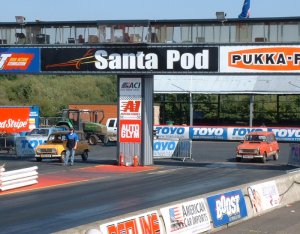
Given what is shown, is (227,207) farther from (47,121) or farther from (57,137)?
(47,121)

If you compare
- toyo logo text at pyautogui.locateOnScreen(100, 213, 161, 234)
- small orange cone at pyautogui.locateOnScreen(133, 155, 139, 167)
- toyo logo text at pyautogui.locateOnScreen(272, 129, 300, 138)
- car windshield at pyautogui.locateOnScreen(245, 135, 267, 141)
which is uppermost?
toyo logo text at pyautogui.locateOnScreen(272, 129, 300, 138)

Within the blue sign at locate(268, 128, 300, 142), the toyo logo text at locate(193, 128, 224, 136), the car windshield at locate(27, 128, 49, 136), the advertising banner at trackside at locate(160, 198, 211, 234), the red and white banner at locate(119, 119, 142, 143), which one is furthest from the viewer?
the toyo logo text at locate(193, 128, 224, 136)

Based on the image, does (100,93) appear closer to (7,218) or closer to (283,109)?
(283,109)

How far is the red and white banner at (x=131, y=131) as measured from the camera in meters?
35.1

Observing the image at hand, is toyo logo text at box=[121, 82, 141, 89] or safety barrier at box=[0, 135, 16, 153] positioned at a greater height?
toyo logo text at box=[121, 82, 141, 89]

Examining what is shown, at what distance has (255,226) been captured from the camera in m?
17.4

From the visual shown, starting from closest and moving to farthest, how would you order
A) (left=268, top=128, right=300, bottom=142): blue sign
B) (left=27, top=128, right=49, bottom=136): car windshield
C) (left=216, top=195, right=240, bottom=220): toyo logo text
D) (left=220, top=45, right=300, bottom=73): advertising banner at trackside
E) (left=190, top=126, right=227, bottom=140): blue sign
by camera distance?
(left=216, top=195, right=240, bottom=220): toyo logo text < (left=220, top=45, right=300, bottom=73): advertising banner at trackside < (left=27, top=128, right=49, bottom=136): car windshield < (left=268, top=128, right=300, bottom=142): blue sign < (left=190, top=126, right=227, bottom=140): blue sign

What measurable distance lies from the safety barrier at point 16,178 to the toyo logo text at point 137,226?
1211cm

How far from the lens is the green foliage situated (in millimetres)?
83875

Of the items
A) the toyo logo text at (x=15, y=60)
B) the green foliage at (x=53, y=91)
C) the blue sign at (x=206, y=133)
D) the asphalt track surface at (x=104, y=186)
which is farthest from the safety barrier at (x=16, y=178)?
the green foliage at (x=53, y=91)

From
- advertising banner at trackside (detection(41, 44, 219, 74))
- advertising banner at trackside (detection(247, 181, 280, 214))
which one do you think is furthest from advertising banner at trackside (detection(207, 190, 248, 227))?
advertising banner at trackside (detection(41, 44, 219, 74))

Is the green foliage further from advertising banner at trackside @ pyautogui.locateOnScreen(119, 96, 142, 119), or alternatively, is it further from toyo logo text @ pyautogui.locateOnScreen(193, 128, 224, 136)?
advertising banner at trackside @ pyautogui.locateOnScreen(119, 96, 142, 119)

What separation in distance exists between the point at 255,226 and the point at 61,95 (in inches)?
3017

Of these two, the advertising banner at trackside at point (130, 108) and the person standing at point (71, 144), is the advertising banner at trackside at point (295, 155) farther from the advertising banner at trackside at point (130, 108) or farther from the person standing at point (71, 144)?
the person standing at point (71, 144)
